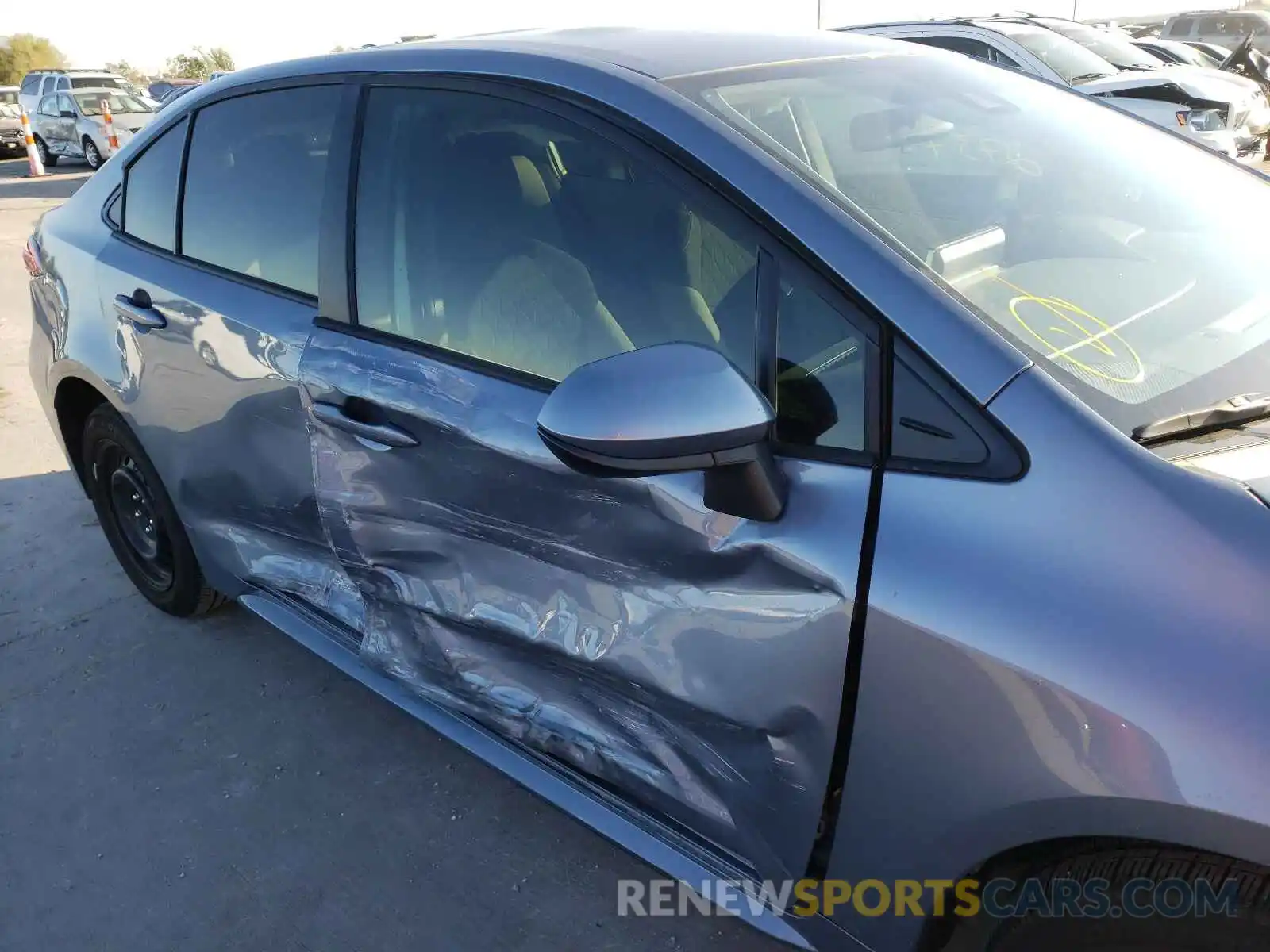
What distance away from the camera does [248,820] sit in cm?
235

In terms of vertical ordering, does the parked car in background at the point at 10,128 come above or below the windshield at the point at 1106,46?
below

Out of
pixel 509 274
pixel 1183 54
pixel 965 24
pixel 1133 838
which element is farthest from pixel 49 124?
pixel 1133 838

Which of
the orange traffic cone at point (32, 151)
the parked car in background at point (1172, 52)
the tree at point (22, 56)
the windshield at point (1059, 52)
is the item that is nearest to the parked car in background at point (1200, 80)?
the windshield at point (1059, 52)

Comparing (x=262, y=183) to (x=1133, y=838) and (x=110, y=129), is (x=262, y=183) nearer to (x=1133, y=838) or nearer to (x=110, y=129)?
(x=1133, y=838)

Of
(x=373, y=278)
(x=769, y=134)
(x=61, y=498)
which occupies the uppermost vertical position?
(x=769, y=134)

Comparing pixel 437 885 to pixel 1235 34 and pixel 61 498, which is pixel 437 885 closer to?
pixel 61 498

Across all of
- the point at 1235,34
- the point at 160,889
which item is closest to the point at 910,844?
the point at 160,889

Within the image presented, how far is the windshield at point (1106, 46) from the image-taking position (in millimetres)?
9742

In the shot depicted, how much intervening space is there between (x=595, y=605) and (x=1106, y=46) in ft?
36.6

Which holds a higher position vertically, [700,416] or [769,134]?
[769,134]

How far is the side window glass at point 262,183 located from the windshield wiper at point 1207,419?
65.5 inches

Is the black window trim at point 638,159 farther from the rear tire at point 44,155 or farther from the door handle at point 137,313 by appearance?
the rear tire at point 44,155

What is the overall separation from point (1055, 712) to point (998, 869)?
11.0 inches

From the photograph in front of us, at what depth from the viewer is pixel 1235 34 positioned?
21.5 m
